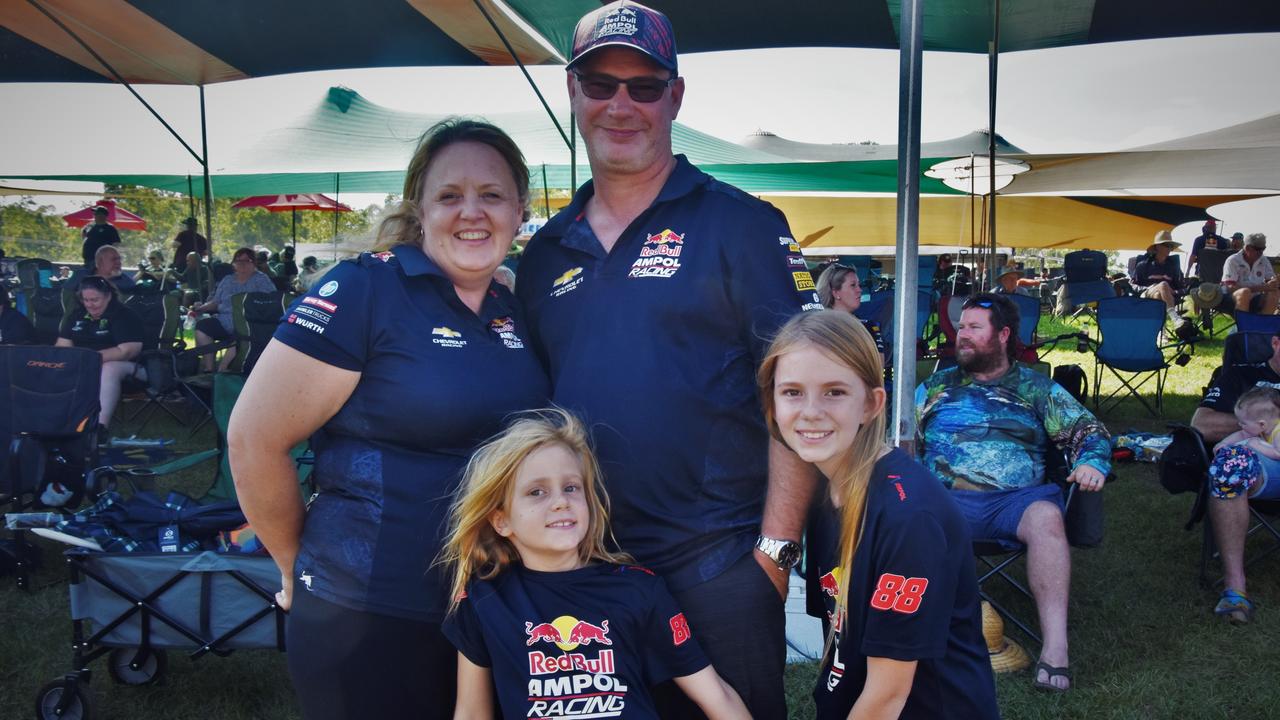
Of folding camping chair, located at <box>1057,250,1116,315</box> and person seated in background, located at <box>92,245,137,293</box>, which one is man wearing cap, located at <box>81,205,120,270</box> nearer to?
person seated in background, located at <box>92,245,137,293</box>

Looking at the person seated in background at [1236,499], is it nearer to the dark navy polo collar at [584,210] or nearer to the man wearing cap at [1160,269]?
the dark navy polo collar at [584,210]

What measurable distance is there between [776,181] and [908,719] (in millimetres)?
9552

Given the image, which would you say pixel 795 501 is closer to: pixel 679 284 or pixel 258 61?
pixel 679 284

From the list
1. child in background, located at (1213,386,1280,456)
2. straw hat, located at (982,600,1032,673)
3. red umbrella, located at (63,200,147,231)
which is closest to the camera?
straw hat, located at (982,600,1032,673)

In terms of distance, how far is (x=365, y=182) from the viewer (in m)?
14.1

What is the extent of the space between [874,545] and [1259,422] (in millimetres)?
3630

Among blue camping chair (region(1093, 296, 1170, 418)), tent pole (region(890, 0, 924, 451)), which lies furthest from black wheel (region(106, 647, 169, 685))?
blue camping chair (region(1093, 296, 1170, 418))

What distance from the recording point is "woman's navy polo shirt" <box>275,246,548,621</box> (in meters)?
1.47

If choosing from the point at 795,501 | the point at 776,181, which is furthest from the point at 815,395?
the point at 776,181

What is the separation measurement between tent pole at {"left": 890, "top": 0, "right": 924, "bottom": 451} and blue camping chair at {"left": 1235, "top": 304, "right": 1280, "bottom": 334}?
4481 millimetres

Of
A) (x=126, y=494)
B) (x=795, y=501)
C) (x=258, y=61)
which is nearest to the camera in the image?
(x=795, y=501)

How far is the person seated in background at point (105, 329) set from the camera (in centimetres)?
716

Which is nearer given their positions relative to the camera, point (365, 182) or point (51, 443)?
point (51, 443)

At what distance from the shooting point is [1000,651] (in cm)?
329
